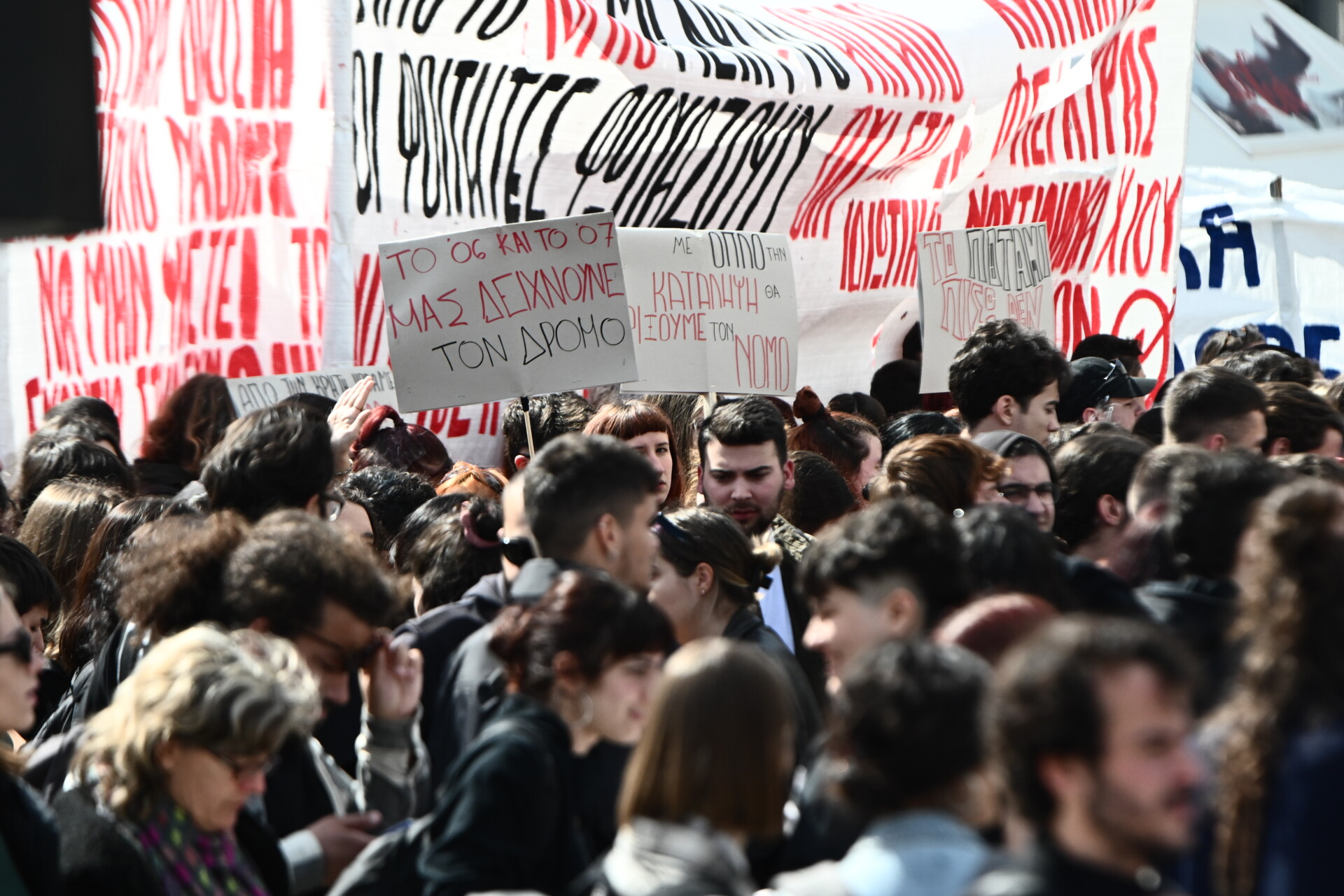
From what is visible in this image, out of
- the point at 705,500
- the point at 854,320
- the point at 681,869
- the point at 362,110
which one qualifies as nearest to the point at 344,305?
the point at 362,110

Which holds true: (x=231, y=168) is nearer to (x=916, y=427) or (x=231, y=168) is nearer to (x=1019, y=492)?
(x=916, y=427)

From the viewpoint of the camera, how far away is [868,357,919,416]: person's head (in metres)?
8.37

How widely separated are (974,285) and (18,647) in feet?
19.6

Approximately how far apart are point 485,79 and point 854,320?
275cm

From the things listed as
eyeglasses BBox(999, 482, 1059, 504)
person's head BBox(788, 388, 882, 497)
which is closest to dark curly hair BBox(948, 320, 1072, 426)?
person's head BBox(788, 388, 882, 497)

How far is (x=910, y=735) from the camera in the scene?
81.7 inches

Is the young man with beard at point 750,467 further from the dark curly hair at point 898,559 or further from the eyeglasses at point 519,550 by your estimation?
the dark curly hair at point 898,559

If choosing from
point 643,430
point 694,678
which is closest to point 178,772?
point 694,678

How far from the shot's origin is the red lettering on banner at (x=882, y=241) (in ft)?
28.1

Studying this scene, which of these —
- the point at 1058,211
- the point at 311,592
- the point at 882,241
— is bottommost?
the point at 311,592

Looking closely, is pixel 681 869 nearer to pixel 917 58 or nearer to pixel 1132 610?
pixel 1132 610

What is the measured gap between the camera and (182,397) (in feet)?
19.3

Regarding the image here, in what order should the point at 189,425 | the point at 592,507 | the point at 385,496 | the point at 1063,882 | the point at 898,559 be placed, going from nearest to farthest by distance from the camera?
the point at 1063,882 → the point at 898,559 → the point at 592,507 → the point at 385,496 → the point at 189,425

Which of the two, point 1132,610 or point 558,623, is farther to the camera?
point 1132,610
